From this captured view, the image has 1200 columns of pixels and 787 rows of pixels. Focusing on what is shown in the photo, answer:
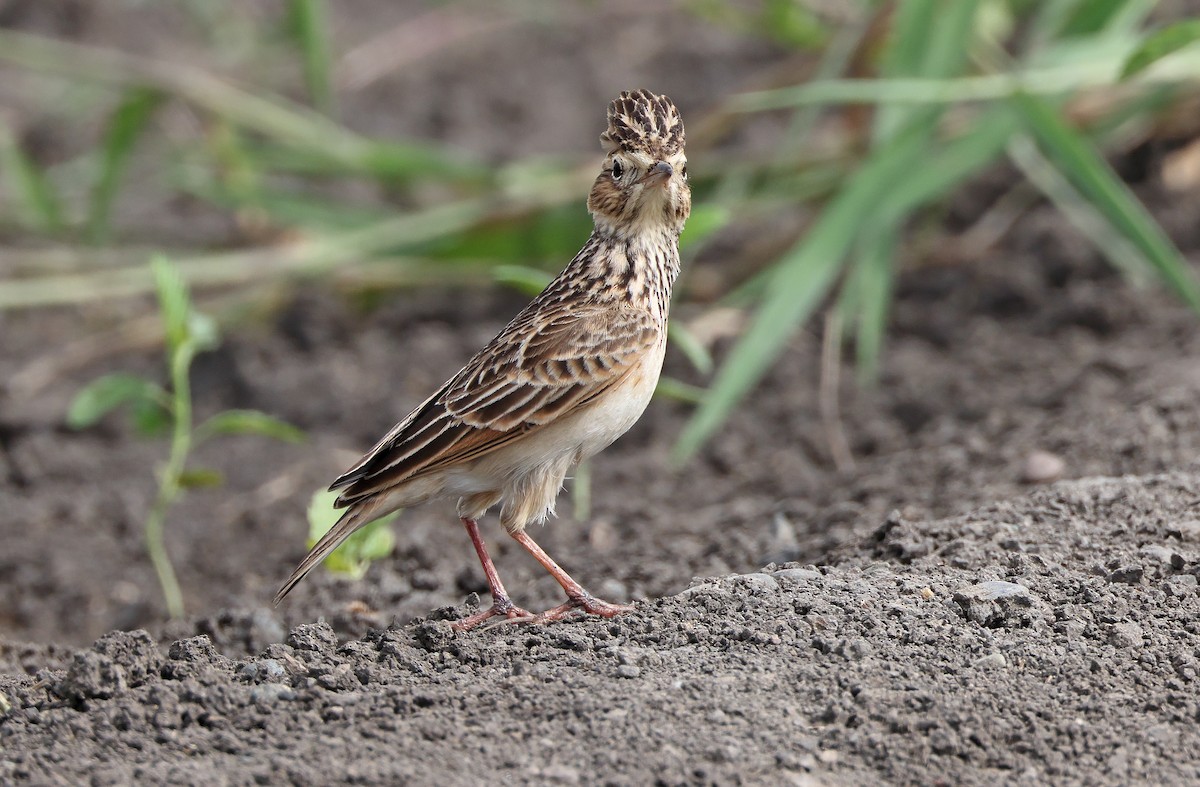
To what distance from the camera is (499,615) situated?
456 cm

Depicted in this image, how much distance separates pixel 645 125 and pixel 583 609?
1446mm

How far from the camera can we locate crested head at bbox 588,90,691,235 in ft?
15.0

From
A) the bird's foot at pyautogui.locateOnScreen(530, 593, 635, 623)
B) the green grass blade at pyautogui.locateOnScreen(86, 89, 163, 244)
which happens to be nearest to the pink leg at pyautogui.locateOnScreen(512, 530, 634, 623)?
the bird's foot at pyautogui.locateOnScreen(530, 593, 635, 623)

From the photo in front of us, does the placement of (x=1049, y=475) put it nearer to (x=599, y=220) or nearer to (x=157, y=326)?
(x=599, y=220)

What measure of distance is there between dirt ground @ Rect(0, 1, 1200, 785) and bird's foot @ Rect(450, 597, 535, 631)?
0.13 metres

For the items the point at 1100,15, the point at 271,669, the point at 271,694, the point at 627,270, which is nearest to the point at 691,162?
the point at 1100,15

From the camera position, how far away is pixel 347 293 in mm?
9594

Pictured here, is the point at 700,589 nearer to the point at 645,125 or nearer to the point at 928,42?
the point at 645,125

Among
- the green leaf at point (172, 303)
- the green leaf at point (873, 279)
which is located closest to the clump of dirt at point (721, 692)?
the green leaf at point (172, 303)

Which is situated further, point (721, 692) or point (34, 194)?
point (34, 194)

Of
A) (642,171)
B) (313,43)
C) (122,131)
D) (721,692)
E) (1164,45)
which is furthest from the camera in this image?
(122,131)

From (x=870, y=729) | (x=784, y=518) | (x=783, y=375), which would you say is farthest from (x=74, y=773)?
(x=783, y=375)

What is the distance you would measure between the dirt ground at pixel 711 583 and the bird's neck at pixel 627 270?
3.02 ft

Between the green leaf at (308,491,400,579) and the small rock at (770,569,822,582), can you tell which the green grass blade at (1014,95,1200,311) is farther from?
the green leaf at (308,491,400,579)
